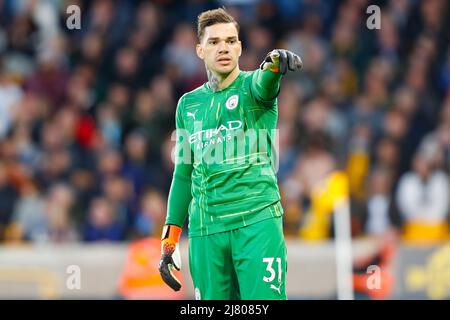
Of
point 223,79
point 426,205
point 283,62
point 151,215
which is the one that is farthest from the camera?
point 151,215

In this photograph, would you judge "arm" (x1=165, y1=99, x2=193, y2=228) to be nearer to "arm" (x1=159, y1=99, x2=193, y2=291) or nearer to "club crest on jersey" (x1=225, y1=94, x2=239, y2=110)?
"arm" (x1=159, y1=99, x2=193, y2=291)

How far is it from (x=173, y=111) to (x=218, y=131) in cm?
785

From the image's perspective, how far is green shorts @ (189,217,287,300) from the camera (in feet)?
22.8

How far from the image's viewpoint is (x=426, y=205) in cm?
1336

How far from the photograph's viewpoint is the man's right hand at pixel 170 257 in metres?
7.47

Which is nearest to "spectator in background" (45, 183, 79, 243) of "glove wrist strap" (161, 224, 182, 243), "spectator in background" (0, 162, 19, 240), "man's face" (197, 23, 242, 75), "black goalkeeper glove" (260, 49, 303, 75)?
"spectator in background" (0, 162, 19, 240)

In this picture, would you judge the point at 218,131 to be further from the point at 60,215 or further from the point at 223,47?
the point at 60,215

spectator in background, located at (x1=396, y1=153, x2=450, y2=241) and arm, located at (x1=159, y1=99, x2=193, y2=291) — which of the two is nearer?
arm, located at (x1=159, y1=99, x2=193, y2=291)

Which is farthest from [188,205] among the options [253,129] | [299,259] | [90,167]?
[90,167]

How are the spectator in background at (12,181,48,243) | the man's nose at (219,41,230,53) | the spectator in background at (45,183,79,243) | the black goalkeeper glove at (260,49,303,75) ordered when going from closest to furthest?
the black goalkeeper glove at (260,49,303,75) → the man's nose at (219,41,230,53) → the spectator in background at (45,183,79,243) → the spectator in background at (12,181,48,243)

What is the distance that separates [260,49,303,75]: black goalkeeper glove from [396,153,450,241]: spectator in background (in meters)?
6.84

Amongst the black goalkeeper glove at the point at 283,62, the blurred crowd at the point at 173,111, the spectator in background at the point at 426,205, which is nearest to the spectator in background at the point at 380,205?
the blurred crowd at the point at 173,111

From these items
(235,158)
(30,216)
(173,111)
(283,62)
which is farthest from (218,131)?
(173,111)
